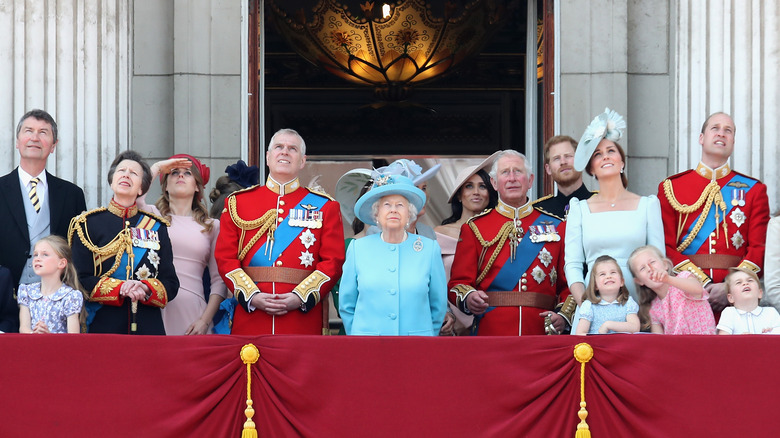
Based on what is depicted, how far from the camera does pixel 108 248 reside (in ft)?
20.0

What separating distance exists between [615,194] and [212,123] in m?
2.82

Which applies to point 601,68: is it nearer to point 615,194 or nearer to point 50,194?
point 615,194

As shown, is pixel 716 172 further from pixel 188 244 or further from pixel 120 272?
pixel 120 272

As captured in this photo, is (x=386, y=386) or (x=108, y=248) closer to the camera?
(x=386, y=386)

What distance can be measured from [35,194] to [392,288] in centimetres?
209

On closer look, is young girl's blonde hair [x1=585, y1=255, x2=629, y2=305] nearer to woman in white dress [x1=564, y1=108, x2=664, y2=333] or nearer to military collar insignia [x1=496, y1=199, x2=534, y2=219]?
woman in white dress [x1=564, y1=108, x2=664, y2=333]

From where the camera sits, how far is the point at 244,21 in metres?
8.03

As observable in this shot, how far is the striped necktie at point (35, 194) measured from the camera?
21.8ft

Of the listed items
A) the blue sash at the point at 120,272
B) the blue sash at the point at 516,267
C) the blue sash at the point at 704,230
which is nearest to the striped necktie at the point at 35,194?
the blue sash at the point at 120,272

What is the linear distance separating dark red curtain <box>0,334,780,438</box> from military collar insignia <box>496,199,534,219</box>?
4.57 feet

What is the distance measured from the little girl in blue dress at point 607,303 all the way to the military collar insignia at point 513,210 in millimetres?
910

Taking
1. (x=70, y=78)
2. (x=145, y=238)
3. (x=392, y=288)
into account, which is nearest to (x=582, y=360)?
(x=392, y=288)

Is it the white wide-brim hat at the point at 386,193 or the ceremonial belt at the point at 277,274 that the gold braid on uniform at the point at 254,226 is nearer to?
the ceremonial belt at the point at 277,274

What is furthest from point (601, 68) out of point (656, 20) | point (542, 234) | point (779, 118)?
point (542, 234)
